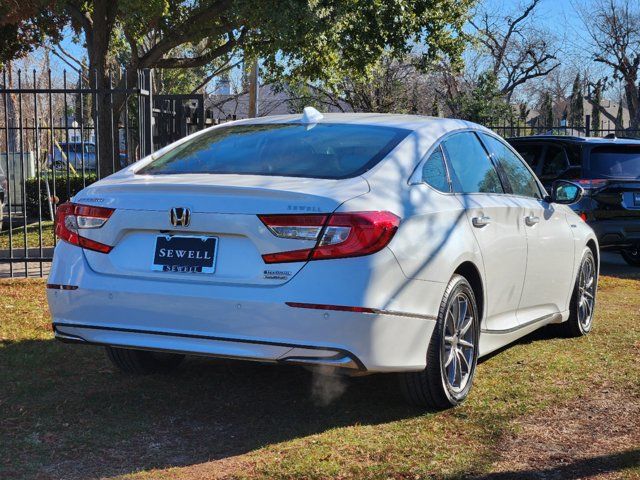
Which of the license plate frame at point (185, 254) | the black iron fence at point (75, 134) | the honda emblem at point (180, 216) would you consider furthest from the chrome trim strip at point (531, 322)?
the black iron fence at point (75, 134)

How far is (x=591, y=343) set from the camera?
22.6 ft

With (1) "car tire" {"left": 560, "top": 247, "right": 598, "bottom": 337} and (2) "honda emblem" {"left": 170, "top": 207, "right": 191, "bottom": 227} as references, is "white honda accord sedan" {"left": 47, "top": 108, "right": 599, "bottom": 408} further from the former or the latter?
(1) "car tire" {"left": 560, "top": 247, "right": 598, "bottom": 337}

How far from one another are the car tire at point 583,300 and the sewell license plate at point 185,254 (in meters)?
3.63

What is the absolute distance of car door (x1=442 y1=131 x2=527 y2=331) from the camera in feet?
17.1

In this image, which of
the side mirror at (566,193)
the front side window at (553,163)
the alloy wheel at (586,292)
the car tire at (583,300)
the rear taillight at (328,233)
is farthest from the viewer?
the front side window at (553,163)

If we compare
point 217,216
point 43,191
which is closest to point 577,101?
point 43,191

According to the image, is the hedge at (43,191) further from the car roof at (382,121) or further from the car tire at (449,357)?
the car tire at (449,357)

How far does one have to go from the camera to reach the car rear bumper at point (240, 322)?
4090 mm

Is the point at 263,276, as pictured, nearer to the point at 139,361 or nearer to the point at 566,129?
the point at 139,361

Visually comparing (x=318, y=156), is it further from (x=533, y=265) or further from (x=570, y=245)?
(x=570, y=245)

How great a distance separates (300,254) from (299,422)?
3.40 ft

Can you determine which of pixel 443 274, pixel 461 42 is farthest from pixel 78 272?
pixel 461 42

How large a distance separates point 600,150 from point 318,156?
25.7ft

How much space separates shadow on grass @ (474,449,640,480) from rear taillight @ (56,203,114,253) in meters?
2.18
